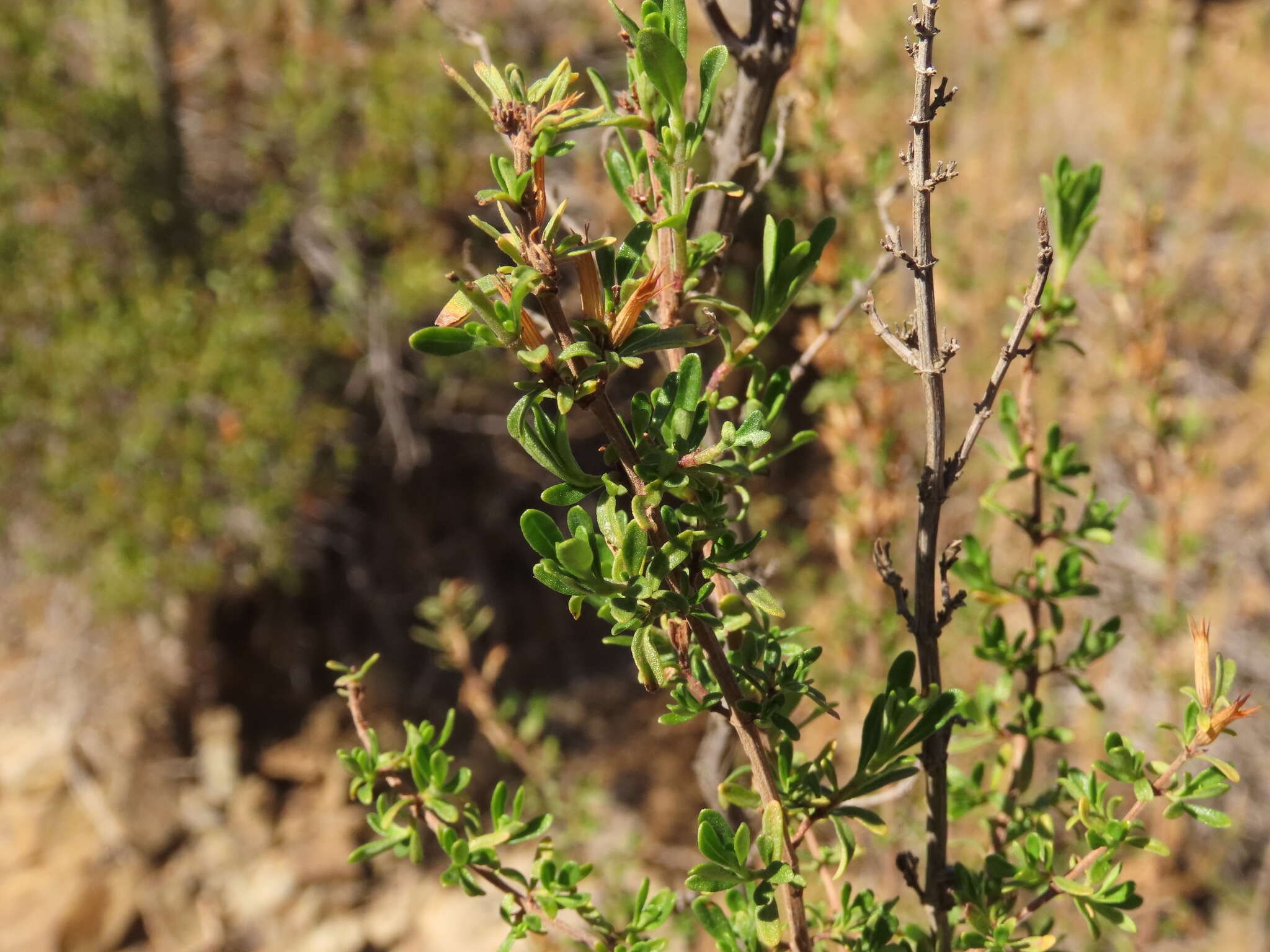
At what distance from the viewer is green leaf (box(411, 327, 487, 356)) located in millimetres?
425

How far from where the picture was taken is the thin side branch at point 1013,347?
54cm

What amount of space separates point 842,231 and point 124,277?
2314mm

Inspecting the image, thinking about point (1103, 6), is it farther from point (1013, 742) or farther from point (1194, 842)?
point (1013, 742)

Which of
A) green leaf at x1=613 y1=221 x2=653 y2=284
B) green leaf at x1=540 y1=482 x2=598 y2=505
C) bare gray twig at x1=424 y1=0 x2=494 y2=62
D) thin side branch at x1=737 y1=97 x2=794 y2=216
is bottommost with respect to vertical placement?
green leaf at x1=540 y1=482 x2=598 y2=505

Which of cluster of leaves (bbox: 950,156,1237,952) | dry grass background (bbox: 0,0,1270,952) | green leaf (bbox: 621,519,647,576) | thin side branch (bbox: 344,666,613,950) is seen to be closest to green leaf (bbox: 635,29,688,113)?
green leaf (bbox: 621,519,647,576)

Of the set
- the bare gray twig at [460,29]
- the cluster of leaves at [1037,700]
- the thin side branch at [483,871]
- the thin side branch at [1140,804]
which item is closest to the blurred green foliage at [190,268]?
the bare gray twig at [460,29]

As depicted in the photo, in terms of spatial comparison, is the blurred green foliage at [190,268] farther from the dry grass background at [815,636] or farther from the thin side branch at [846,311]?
the thin side branch at [846,311]

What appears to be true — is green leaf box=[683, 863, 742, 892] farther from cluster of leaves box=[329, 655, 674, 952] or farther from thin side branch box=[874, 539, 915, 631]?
thin side branch box=[874, 539, 915, 631]

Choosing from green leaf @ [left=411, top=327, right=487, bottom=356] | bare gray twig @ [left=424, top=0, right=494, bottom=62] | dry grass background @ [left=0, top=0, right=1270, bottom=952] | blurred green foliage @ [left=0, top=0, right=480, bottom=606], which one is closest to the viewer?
green leaf @ [left=411, top=327, right=487, bottom=356]

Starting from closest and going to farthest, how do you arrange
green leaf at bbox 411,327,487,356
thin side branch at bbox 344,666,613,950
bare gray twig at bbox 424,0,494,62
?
green leaf at bbox 411,327,487,356 < thin side branch at bbox 344,666,613,950 < bare gray twig at bbox 424,0,494,62

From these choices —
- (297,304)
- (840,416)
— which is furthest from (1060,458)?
(297,304)

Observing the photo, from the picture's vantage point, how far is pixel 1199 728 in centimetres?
56

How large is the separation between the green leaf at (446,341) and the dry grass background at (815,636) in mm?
1140

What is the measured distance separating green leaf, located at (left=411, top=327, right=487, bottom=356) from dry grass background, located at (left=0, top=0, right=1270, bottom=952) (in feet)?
3.74
